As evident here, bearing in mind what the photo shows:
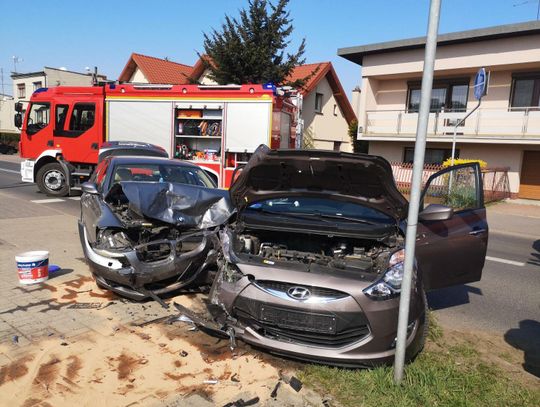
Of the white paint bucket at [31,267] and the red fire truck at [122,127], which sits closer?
the white paint bucket at [31,267]

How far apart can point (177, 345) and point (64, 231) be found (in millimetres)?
5599

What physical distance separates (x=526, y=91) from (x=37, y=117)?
19.0 m

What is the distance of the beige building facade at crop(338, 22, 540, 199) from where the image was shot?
707 inches

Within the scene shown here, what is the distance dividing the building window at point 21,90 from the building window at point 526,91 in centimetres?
4601

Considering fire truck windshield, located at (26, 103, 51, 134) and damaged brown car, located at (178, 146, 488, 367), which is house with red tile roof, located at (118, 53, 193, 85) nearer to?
fire truck windshield, located at (26, 103, 51, 134)

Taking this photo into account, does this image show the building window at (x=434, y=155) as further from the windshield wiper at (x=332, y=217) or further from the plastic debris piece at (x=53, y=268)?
the plastic debris piece at (x=53, y=268)

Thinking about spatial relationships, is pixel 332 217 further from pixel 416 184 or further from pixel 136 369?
pixel 136 369

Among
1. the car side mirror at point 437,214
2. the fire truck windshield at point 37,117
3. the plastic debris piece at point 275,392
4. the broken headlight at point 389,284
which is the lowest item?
the plastic debris piece at point 275,392

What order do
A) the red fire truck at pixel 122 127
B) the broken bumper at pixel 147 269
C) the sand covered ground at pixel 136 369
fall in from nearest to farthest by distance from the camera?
the sand covered ground at pixel 136 369, the broken bumper at pixel 147 269, the red fire truck at pixel 122 127

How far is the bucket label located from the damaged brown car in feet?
8.03

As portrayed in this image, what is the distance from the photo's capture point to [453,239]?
4457 millimetres

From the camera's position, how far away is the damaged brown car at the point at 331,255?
3227 mm

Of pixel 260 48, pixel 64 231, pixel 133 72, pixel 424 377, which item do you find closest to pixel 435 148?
pixel 260 48

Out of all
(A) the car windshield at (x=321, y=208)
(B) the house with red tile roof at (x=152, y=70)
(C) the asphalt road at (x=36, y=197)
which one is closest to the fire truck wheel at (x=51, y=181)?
(C) the asphalt road at (x=36, y=197)
